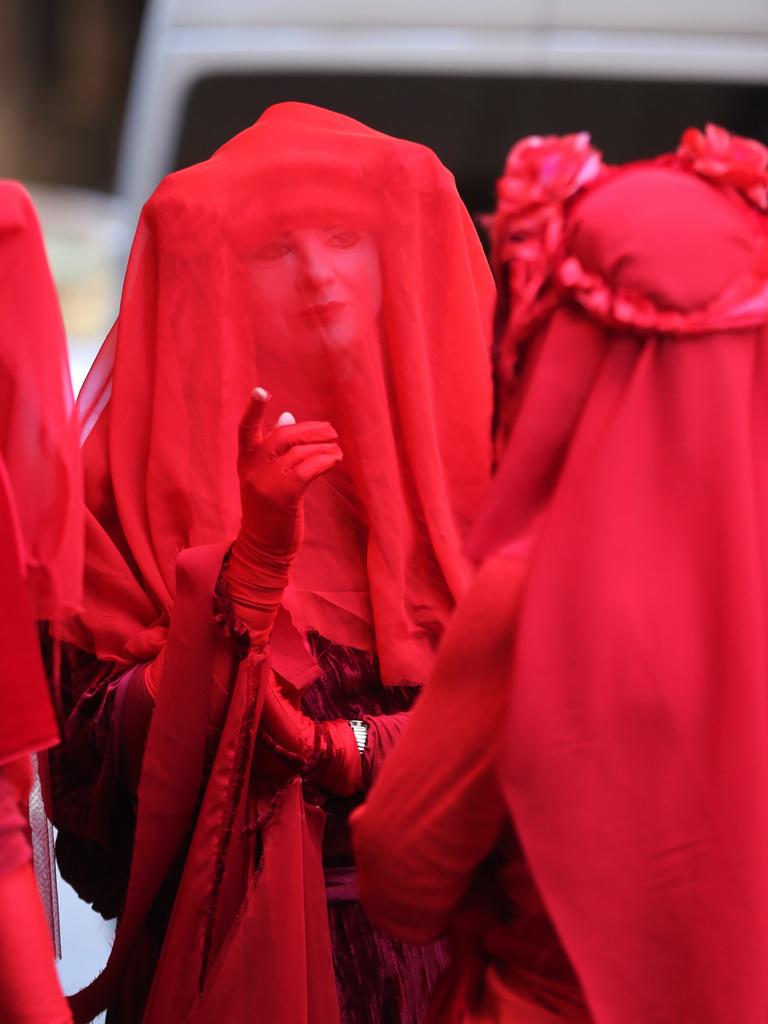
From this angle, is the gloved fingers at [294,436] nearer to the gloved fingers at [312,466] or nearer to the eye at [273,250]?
the gloved fingers at [312,466]

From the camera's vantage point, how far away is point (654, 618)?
815mm

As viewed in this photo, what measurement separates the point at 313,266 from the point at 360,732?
0.54 metres

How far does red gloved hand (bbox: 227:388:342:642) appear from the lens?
1267mm

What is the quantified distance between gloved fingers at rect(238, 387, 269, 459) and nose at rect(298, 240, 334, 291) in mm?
217

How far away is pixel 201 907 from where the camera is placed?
4.37 ft

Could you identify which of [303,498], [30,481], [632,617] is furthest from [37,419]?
[632,617]

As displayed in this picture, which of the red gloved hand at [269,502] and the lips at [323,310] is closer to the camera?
the red gloved hand at [269,502]

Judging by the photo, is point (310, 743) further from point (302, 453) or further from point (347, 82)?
point (347, 82)

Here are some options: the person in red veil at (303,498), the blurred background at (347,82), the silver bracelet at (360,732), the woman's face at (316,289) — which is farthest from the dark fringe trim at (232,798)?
the blurred background at (347,82)

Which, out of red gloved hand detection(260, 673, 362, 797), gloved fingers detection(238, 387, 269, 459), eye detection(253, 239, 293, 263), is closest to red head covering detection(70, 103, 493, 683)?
eye detection(253, 239, 293, 263)

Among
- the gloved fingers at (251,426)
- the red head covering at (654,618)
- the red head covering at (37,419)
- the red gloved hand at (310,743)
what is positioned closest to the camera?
the red head covering at (654,618)

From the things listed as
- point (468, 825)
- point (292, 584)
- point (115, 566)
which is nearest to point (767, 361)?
point (468, 825)

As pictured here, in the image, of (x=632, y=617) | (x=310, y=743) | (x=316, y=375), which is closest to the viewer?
(x=632, y=617)

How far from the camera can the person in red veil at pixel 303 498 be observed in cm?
140
